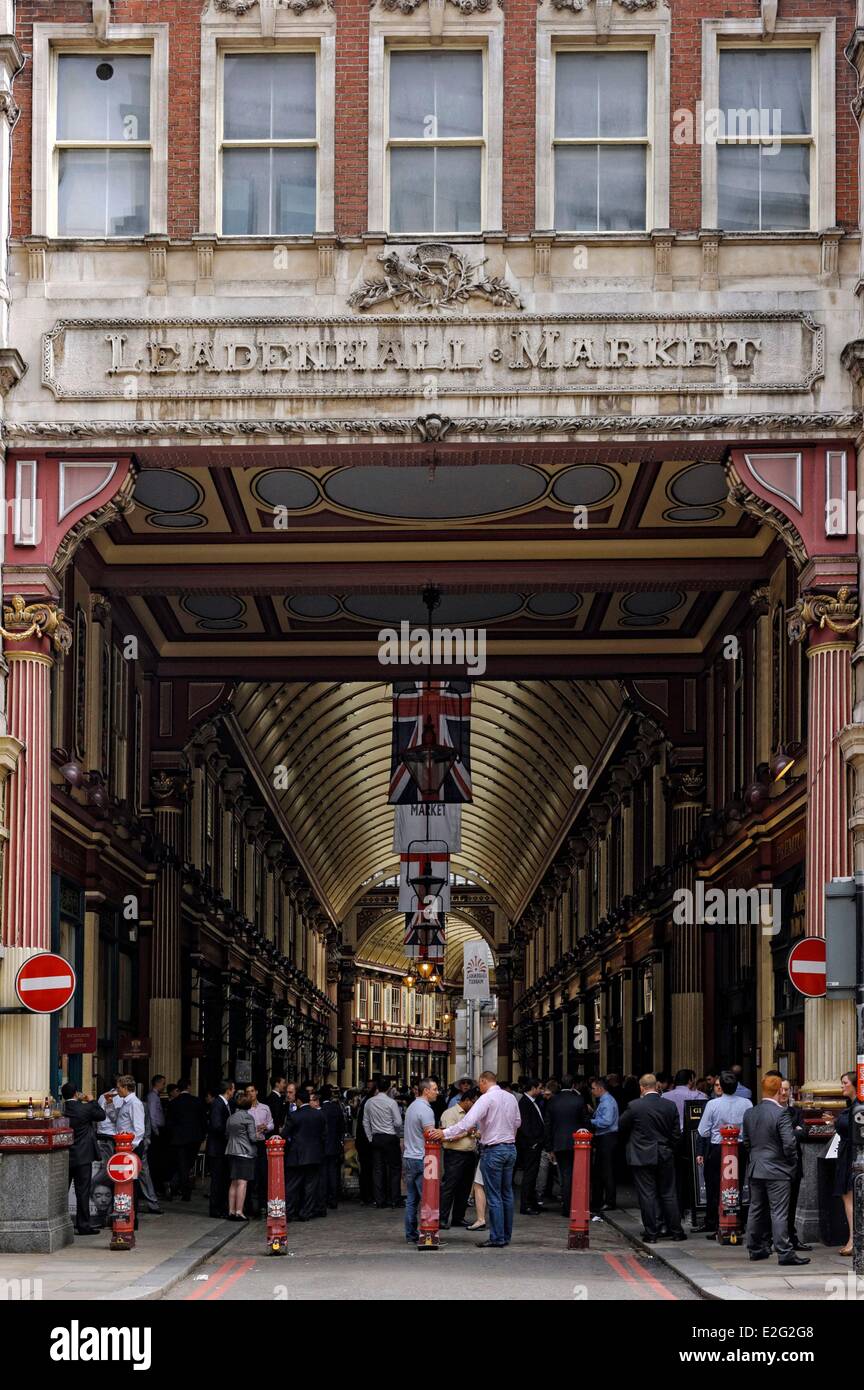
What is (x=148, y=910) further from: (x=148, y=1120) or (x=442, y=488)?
(x=442, y=488)

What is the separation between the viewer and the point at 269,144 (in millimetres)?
21688

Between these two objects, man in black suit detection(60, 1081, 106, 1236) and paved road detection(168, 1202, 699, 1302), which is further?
man in black suit detection(60, 1081, 106, 1236)

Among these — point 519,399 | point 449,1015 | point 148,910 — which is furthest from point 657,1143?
point 449,1015

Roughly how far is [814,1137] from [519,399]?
7.38 metres

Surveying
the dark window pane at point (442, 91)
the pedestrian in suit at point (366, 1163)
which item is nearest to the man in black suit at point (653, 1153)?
the pedestrian in suit at point (366, 1163)

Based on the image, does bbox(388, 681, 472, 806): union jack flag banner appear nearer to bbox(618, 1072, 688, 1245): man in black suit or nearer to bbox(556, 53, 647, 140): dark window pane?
bbox(618, 1072, 688, 1245): man in black suit

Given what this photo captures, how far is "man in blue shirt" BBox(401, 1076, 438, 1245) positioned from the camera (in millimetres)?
21672

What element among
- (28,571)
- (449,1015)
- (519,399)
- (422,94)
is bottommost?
(449,1015)

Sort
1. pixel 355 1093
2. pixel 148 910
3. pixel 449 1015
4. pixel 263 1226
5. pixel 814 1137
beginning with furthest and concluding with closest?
pixel 449 1015
pixel 355 1093
pixel 148 910
pixel 263 1226
pixel 814 1137

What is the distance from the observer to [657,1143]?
69.1 ft

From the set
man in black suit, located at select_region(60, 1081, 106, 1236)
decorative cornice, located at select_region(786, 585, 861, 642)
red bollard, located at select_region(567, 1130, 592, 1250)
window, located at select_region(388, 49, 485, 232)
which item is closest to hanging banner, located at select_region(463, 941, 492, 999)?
man in black suit, located at select_region(60, 1081, 106, 1236)

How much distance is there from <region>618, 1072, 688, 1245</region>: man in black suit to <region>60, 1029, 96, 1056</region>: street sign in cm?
548

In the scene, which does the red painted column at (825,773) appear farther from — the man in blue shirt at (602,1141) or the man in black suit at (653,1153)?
the man in blue shirt at (602,1141)

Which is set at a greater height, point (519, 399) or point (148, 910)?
point (519, 399)
